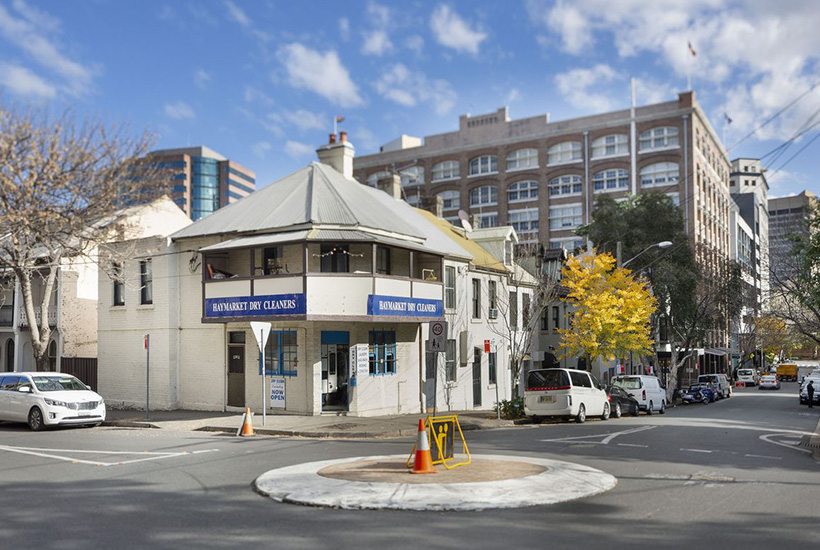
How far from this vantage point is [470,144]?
83.5 metres

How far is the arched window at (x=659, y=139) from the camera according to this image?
7219 cm

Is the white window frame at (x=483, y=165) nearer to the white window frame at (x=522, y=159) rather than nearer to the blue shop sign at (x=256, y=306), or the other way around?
the white window frame at (x=522, y=159)

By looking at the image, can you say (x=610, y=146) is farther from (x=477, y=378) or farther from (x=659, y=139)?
(x=477, y=378)

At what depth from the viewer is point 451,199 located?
84.4 meters

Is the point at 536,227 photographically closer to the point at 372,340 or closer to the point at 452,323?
the point at 452,323

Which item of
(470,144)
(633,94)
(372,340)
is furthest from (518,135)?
(372,340)

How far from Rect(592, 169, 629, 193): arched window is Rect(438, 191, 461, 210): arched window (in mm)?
15622

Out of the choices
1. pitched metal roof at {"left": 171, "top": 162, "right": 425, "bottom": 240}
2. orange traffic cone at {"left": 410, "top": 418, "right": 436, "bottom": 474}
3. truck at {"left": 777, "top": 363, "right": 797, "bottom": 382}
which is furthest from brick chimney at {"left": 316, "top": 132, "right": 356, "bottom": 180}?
truck at {"left": 777, "top": 363, "right": 797, "bottom": 382}

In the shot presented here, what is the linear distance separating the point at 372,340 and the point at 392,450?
9.14 meters

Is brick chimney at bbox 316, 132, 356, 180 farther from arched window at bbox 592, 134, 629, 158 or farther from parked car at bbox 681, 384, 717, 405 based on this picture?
arched window at bbox 592, 134, 629, 158

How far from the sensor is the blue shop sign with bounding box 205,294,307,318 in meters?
21.9

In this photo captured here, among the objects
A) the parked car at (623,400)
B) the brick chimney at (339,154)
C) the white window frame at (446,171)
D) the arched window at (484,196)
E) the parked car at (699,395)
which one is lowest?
the parked car at (699,395)

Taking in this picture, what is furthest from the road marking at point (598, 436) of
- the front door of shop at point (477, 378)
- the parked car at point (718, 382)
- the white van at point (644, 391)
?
the parked car at point (718, 382)

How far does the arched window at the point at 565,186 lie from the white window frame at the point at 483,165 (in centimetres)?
706
